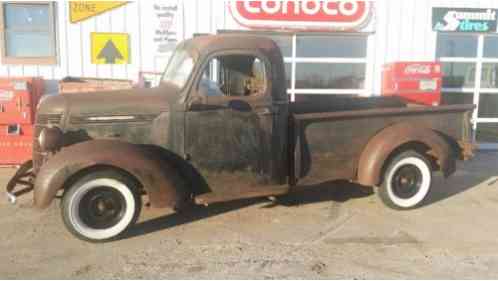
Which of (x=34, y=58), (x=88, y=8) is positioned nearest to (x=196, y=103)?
(x=88, y=8)

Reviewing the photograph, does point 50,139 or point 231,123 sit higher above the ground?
point 231,123

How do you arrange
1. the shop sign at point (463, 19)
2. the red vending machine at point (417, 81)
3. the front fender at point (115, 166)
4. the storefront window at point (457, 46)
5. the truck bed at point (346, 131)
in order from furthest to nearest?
the storefront window at point (457, 46), the shop sign at point (463, 19), the red vending machine at point (417, 81), the truck bed at point (346, 131), the front fender at point (115, 166)

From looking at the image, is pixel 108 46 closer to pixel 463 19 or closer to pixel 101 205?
pixel 101 205

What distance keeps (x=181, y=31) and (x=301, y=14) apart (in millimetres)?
2392

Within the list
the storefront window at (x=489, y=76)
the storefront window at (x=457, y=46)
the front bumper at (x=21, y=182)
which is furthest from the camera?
the storefront window at (x=489, y=76)

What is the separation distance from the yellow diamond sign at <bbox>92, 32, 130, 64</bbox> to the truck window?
14.6 feet

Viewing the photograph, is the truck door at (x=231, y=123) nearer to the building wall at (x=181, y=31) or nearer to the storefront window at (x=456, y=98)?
the building wall at (x=181, y=31)

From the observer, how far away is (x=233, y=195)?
484 centimetres

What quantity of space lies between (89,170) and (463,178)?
18.5 ft

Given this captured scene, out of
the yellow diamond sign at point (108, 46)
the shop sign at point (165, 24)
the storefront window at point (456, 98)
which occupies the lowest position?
the storefront window at point (456, 98)

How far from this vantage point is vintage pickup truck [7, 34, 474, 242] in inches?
171

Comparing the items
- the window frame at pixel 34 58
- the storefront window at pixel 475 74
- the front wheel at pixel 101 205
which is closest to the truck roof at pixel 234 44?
the front wheel at pixel 101 205

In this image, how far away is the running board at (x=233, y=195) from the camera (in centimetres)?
471

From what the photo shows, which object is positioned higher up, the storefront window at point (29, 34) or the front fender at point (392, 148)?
the storefront window at point (29, 34)
